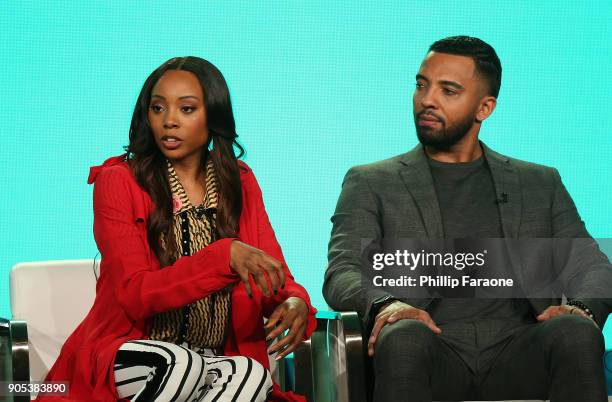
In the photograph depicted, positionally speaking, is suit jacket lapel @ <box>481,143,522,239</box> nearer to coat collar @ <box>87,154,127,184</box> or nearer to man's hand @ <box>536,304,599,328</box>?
man's hand @ <box>536,304,599,328</box>

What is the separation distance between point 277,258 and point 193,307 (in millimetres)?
279

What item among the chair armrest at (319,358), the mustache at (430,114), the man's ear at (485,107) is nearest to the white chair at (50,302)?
the chair armrest at (319,358)

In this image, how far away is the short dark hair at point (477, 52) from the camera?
3.44m

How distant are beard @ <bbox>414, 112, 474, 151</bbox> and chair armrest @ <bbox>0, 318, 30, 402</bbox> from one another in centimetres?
144

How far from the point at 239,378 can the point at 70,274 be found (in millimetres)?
1004

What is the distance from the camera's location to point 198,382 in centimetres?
249

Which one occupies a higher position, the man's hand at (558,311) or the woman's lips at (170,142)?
the woman's lips at (170,142)

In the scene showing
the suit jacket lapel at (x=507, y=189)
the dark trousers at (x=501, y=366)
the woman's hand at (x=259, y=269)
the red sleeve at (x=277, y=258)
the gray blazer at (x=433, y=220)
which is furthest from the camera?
the suit jacket lapel at (x=507, y=189)

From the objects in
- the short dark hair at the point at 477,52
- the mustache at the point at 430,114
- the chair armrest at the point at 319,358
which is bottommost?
the chair armrest at the point at 319,358

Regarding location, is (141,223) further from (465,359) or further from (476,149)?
(476,149)

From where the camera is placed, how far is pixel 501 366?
3006 millimetres

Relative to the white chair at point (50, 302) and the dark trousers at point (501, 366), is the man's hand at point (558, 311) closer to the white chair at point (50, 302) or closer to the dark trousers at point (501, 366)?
the dark trousers at point (501, 366)

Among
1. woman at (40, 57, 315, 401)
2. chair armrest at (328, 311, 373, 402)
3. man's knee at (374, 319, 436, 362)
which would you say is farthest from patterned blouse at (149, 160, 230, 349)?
man's knee at (374, 319, 436, 362)

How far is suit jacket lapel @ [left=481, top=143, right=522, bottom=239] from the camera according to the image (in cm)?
329
